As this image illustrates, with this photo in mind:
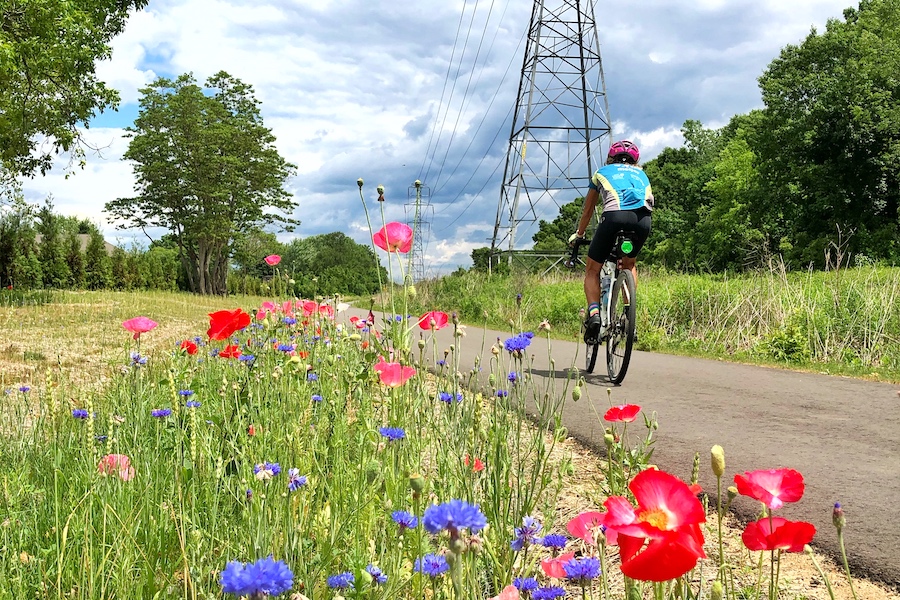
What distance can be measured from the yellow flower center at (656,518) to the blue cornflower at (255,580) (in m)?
0.44

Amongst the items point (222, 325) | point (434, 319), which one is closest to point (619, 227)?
point (434, 319)

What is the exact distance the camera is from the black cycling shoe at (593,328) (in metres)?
4.74

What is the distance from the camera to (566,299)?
12352 millimetres

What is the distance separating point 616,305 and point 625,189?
90cm

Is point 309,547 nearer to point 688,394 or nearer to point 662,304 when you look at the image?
point 688,394

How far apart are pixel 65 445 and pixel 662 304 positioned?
827 cm

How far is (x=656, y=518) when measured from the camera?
2.26ft

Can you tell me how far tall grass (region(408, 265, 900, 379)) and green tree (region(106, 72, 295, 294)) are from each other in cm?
2734

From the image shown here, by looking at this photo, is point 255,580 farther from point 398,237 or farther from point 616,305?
point 616,305

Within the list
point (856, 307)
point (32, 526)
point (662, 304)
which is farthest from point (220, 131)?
point (32, 526)

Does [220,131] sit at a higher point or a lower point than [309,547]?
higher

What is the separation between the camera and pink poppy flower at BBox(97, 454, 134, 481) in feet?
5.14

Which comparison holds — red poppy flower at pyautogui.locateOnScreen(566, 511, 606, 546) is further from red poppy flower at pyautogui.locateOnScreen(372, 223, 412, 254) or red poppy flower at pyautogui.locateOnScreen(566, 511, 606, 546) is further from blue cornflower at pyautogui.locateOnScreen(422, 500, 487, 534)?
red poppy flower at pyautogui.locateOnScreen(372, 223, 412, 254)

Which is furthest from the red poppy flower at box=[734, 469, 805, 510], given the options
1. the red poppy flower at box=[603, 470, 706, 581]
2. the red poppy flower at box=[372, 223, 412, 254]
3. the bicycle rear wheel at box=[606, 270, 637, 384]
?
the bicycle rear wheel at box=[606, 270, 637, 384]
